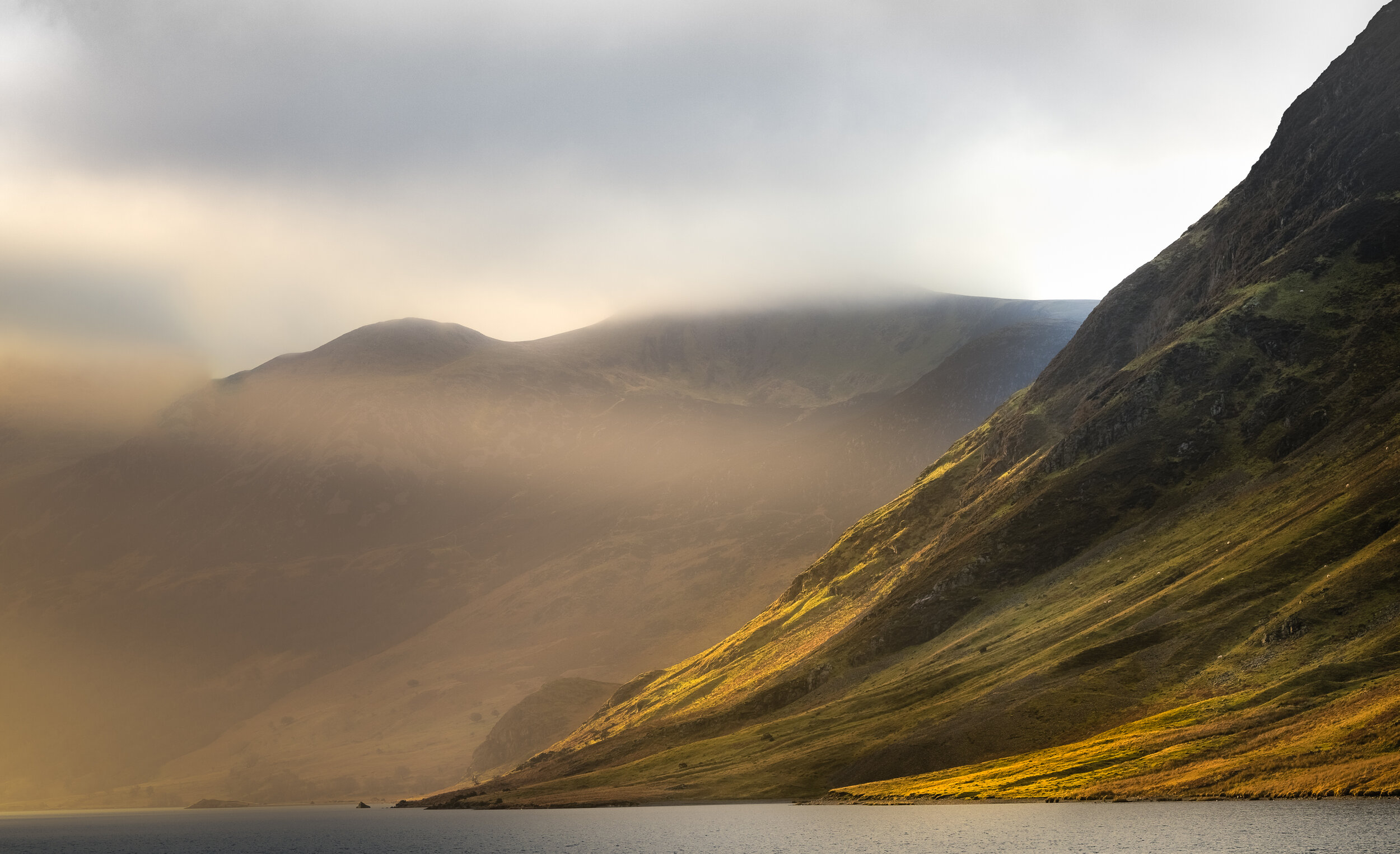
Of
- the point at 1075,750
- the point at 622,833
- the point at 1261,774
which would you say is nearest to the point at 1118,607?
the point at 1075,750

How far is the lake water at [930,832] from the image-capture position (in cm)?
9075

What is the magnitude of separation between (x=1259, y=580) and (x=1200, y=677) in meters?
20.2

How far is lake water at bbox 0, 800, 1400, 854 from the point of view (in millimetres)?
90750

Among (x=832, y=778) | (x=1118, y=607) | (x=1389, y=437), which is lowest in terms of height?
(x=832, y=778)

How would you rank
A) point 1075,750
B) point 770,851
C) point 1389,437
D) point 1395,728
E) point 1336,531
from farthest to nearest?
point 1389,437
point 1336,531
point 1075,750
point 770,851
point 1395,728

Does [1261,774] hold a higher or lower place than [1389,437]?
lower

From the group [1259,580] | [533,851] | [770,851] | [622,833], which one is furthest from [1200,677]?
[533,851]

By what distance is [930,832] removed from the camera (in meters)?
122

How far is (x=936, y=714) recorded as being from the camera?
18738cm

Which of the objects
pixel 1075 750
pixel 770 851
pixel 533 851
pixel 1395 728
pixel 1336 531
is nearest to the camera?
pixel 1395 728

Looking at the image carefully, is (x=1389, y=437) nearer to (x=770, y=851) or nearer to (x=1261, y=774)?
(x=1261, y=774)

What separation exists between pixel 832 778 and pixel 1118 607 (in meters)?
56.3

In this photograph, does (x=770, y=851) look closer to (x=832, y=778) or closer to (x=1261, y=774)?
(x=1261, y=774)

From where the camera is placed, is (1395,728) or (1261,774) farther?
(1261,774)
